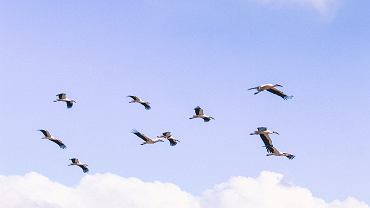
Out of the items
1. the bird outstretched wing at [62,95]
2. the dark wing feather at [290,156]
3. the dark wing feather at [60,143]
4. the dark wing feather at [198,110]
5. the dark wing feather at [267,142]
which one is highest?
the bird outstretched wing at [62,95]

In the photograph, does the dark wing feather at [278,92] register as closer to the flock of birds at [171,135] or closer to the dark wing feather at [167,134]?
the flock of birds at [171,135]

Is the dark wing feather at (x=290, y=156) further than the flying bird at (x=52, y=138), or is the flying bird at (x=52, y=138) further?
the flying bird at (x=52, y=138)

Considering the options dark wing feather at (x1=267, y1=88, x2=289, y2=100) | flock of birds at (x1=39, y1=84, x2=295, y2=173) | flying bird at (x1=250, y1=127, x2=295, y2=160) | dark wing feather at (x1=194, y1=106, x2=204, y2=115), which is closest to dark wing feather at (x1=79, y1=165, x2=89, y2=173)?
flock of birds at (x1=39, y1=84, x2=295, y2=173)

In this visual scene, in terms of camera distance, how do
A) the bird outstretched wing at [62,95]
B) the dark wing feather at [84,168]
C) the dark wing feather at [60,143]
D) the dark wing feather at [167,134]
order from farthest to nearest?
the dark wing feather at [84,168] < the dark wing feather at [167,134] < the dark wing feather at [60,143] < the bird outstretched wing at [62,95]

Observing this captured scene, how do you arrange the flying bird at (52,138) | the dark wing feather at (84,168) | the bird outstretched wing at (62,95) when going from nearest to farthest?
the flying bird at (52,138) < the bird outstretched wing at (62,95) < the dark wing feather at (84,168)

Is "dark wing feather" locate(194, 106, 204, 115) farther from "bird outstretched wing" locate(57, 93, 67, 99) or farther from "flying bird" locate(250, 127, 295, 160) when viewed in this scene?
"bird outstretched wing" locate(57, 93, 67, 99)

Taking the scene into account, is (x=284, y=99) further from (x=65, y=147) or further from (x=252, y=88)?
(x=65, y=147)

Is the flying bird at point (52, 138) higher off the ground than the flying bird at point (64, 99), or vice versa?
the flying bird at point (64, 99)

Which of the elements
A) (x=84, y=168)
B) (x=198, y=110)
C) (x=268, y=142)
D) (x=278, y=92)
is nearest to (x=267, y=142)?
(x=268, y=142)

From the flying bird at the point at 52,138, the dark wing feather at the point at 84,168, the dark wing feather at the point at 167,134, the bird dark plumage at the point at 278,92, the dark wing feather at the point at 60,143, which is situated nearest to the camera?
the bird dark plumage at the point at 278,92

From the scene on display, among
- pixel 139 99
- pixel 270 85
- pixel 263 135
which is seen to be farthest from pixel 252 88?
pixel 139 99

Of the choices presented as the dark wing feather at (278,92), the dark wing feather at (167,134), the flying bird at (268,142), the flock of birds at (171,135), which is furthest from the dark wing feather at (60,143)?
the dark wing feather at (278,92)

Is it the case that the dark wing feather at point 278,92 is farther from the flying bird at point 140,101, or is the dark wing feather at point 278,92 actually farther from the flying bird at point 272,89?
the flying bird at point 140,101

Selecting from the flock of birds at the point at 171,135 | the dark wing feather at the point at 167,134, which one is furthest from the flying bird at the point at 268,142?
the dark wing feather at the point at 167,134
